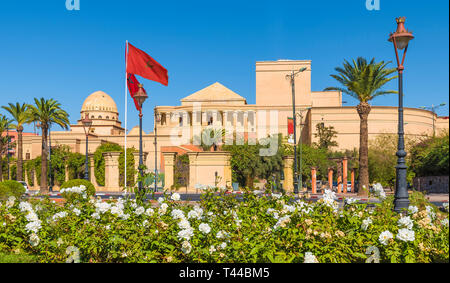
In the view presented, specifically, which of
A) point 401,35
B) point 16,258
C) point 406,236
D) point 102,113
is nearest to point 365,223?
point 406,236

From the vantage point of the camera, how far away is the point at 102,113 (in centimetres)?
9550

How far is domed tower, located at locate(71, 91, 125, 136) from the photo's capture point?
306ft

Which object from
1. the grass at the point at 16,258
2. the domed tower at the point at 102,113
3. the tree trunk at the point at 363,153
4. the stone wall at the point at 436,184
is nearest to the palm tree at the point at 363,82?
the tree trunk at the point at 363,153

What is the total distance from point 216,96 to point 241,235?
79455 millimetres

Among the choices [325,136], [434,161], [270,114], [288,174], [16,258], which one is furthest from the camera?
[270,114]

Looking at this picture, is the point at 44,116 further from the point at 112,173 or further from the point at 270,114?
the point at 270,114

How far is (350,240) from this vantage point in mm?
5645

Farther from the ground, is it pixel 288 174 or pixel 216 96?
pixel 216 96

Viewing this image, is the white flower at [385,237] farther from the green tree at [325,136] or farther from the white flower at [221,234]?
the green tree at [325,136]

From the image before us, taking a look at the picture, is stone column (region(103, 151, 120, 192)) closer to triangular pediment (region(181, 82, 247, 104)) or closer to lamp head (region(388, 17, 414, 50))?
lamp head (region(388, 17, 414, 50))

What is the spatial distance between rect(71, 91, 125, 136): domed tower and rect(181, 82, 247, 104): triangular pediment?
18627 mm

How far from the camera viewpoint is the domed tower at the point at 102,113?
9331 centimetres

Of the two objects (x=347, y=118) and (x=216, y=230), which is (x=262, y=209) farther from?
(x=347, y=118)

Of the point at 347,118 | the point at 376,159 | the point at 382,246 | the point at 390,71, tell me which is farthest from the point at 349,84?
the point at 347,118
